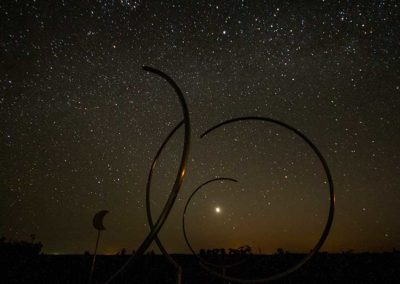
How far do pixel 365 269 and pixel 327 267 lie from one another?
160 centimetres

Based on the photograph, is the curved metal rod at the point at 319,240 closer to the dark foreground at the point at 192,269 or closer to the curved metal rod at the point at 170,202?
the curved metal rod at the point at 170,202

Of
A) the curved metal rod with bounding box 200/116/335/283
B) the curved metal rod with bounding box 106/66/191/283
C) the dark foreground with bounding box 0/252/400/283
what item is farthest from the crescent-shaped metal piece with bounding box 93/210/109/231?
the curved metal rod with bounding box 106/66/191/283

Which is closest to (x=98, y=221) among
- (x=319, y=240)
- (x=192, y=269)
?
(x=192, y=269)

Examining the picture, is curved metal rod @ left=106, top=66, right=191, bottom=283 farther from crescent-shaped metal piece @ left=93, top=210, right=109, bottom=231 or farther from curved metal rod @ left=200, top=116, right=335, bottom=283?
crescent-shaped metal piece @ left=93, top=210, right=109, bottom=231

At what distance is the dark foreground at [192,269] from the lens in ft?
34.8

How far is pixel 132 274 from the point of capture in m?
10.8

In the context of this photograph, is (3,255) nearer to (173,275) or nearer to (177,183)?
(173,275)

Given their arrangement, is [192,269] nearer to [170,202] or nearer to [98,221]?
[98,221]

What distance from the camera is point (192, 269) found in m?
10.7

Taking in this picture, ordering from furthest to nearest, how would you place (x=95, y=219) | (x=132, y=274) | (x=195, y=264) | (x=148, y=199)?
(x=195, y=264) < (x=132, y=274) < (x=95, y=219) < (x=148, y=199)

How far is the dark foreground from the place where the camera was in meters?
10.6

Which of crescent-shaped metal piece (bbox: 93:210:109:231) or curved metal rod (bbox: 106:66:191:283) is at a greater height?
crescent-shaped metal piece (bbox: 93:210:109:231)

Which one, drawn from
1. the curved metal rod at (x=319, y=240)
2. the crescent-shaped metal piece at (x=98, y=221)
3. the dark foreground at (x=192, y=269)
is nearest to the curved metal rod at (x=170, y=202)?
the curved metal rod at (x=319, y=240)

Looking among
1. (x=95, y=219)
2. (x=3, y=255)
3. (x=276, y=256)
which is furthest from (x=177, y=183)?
(x=3, y=255)
